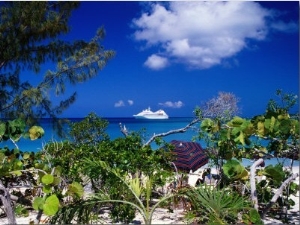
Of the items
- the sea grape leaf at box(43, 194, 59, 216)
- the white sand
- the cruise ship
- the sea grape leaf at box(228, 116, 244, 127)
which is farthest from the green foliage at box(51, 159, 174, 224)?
the cruise ship

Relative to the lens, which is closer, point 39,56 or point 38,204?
point 38,204

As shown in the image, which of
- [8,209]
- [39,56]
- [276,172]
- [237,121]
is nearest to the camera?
[8,209]

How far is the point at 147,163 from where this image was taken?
12.1 ft

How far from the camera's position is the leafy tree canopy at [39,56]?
7.57m

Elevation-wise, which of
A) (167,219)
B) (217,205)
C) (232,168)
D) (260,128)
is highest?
(260,128)

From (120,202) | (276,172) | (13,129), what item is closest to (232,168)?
(276,172)

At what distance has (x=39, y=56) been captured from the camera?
319 inches

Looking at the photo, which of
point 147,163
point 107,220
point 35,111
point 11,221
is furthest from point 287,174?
point 35,111

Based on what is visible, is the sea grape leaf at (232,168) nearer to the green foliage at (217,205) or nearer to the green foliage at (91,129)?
the green foliage at (217,205)

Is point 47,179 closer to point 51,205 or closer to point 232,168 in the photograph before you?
point 51,205

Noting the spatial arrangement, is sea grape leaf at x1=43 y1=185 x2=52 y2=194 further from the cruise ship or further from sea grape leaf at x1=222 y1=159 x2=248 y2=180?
the cruise ship

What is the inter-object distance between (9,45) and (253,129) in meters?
5.59

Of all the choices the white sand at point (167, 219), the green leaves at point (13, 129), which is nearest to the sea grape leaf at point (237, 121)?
the white sand at point (167, 219)

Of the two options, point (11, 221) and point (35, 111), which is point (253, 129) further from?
point (35, 111)
